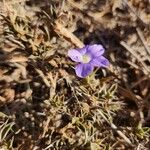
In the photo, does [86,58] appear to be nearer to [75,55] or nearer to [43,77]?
[75,55]

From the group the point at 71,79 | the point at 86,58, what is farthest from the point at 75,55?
the point at 71,79

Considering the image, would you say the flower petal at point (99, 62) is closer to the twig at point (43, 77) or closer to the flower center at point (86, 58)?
the flower center at point (86, 58)

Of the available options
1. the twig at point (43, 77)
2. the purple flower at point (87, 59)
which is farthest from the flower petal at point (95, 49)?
the twig at point (43, 77)

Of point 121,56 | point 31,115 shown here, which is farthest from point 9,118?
point 121,56

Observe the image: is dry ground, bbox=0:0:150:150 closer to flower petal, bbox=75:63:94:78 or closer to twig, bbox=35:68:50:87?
twig, bbox=35:68:50:87

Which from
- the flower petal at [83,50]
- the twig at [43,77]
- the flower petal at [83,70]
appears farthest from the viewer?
the twig at [43,77]
